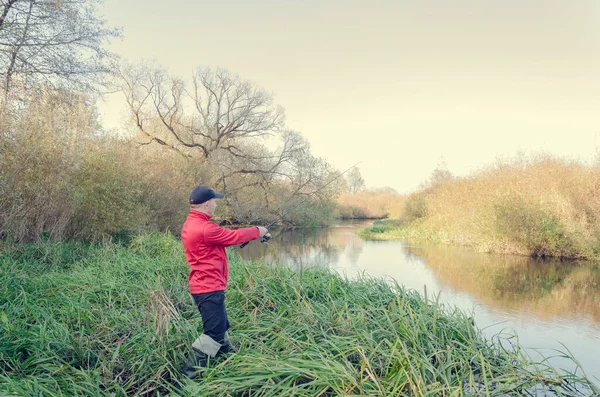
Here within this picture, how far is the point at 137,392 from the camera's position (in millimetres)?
3291

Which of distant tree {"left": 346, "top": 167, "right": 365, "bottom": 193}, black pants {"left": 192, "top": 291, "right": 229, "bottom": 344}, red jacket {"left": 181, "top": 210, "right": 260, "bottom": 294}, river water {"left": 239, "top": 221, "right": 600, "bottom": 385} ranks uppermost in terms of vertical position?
distant tree {"left": 346, "top": 167, "right": 365, "bottom": 193}

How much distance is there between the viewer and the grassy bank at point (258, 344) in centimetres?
299

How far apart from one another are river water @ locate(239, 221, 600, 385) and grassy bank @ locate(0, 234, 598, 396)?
53 centimetres

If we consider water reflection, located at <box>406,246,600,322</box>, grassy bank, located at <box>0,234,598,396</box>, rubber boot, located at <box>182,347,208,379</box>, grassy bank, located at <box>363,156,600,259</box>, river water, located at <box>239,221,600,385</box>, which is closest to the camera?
grassy bank, located at <box>0,234,598,396</box>

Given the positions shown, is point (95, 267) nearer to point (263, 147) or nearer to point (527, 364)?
point (527, 364)

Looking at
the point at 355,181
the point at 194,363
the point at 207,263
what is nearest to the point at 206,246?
the point at 207,263

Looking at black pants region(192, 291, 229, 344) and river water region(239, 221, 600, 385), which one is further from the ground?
black pants region(192, 291, 229, 344)

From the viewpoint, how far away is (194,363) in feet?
11.7

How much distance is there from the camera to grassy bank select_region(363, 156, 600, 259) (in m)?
12.0

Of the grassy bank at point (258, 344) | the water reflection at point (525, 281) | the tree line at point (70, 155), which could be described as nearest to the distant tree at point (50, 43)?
the tree line at point (70, 155)

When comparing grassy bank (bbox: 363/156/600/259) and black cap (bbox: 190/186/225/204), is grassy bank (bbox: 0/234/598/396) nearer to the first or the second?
black cap (bbox: 190/186/225/204)

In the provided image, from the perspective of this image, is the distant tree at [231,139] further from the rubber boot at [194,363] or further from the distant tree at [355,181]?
the distant tree at [355,181]

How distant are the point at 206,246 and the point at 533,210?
12.5 metres

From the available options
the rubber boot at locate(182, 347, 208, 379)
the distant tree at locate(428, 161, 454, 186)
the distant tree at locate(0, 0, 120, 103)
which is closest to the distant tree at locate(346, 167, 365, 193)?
the distant tree at locate(428, 161, 454, 186)
